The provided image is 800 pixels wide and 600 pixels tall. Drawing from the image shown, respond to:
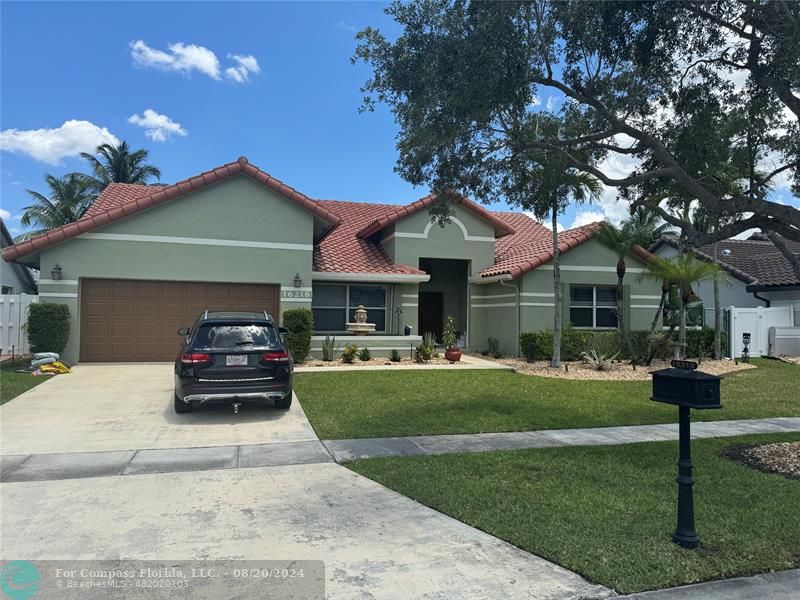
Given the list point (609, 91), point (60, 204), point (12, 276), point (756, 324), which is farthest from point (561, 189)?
point (60, 204)

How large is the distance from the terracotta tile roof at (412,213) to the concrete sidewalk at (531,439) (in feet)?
37.2

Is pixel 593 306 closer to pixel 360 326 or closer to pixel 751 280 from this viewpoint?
pixel 360 326

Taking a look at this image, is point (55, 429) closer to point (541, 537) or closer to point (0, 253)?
point (541, 537)

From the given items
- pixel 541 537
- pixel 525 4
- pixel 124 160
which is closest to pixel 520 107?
pixel 525 4

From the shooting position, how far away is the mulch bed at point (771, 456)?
22.1ft

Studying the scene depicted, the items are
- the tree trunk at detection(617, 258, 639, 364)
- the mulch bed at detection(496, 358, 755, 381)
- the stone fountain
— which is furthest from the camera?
the stone fountain

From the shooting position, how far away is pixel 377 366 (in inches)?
637

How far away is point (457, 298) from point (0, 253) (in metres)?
15.0

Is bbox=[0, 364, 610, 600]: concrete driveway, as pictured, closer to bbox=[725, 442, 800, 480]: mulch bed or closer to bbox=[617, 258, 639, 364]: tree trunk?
bbox=[725, 442, 800, 480]: mulch bed

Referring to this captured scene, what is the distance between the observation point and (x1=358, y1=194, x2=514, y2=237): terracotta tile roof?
19.7 m

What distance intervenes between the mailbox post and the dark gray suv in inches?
246

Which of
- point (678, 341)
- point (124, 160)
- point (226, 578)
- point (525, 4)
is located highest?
point (124, 160)

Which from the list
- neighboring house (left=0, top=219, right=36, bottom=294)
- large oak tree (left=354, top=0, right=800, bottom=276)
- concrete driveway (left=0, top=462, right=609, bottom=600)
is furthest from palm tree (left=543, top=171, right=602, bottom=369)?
neighboring house (left=0, top=219, right=36, bottom=294)

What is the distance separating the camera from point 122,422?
8.95 meters
